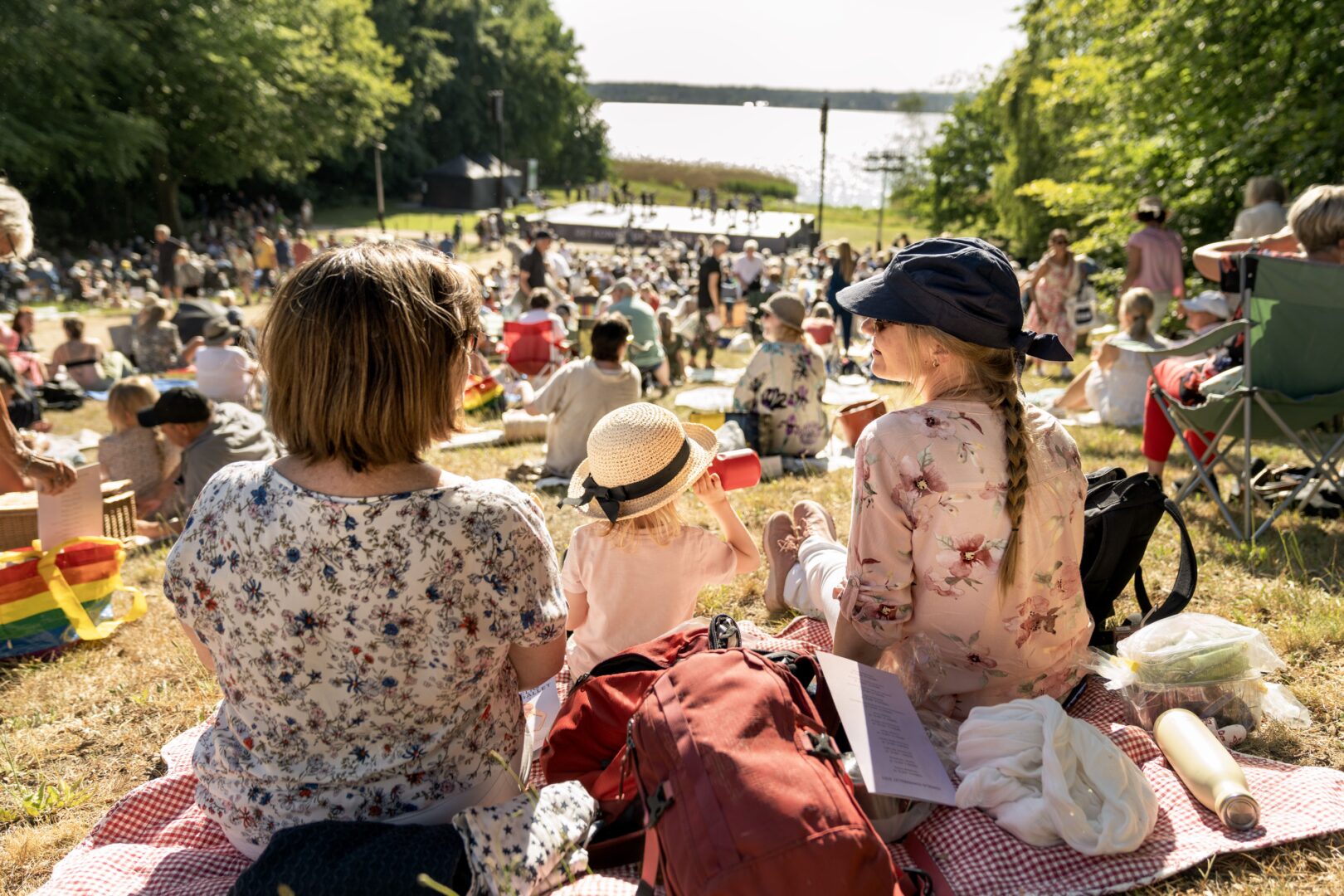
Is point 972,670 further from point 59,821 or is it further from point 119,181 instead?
point 119,181

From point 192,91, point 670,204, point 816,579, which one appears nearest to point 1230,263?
point 816,579

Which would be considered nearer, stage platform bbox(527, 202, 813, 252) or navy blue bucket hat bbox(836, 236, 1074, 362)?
navy blue bucket hat bbox(836, 236, 1074, 362)

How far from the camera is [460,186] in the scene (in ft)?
147

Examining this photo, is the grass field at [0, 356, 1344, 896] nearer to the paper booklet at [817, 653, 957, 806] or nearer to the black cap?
the paper booklet at [817, 653, 957, 806]

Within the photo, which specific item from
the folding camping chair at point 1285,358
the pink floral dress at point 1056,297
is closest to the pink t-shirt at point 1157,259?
the pink floral dress at point 1056,297

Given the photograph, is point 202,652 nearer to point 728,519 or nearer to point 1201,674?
point 728,519

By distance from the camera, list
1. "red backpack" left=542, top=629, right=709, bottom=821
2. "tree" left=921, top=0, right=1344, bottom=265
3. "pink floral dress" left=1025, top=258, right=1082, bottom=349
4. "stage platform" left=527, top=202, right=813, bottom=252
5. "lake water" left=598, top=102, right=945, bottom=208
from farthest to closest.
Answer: "lake water" left=598, top=102, right=945, bottom=208 < "stage platform" left=527, top=202, right=813, bottom=252 < "pink floral dress" left=1025, top=258, right=1082, bottom=349 < "tree" left=921, top=0, right=1344, bottom=265 < "red backpack" left=542, top=629, right=709, bottom=821

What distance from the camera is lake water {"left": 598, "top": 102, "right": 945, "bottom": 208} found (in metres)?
75.4

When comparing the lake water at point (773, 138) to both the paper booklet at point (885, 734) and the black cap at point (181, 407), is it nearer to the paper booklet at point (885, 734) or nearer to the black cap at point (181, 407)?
the black cap at point (181, 407)

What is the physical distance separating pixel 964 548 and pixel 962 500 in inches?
4.8

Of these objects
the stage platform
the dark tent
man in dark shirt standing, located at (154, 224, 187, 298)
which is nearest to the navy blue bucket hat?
man in dark shirt standing, located at (154, 224, 187, 298)

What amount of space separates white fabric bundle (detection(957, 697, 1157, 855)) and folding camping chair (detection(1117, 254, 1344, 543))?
2.31 m

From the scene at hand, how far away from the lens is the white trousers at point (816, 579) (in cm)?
299

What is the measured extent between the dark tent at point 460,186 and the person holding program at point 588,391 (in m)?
41.0
